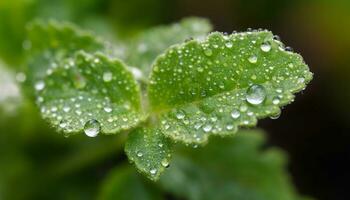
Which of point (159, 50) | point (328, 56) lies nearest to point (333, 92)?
point (328, 56)

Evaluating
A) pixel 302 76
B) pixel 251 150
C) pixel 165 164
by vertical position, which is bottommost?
pixel 165 164

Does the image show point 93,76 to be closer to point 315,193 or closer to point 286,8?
point 315,193

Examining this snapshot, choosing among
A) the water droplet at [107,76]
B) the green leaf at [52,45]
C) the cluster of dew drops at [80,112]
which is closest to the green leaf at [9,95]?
the green leaf at [52,45]

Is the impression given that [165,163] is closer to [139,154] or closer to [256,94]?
[139,154]

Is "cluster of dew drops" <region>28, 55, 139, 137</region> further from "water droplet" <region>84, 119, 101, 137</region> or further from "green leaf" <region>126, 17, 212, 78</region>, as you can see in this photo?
"green leaf" <region>126, 17, 212, 78</region>

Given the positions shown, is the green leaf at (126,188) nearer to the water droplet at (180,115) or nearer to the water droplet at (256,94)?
the water droplet at (180,115)

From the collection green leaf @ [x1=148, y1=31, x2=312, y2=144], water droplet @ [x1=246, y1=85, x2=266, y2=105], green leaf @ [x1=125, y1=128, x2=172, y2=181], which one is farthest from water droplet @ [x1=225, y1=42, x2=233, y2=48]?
green leaf @ [x1=125, y1=128, x2=172, y2=181]

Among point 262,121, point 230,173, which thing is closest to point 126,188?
point 230,173
